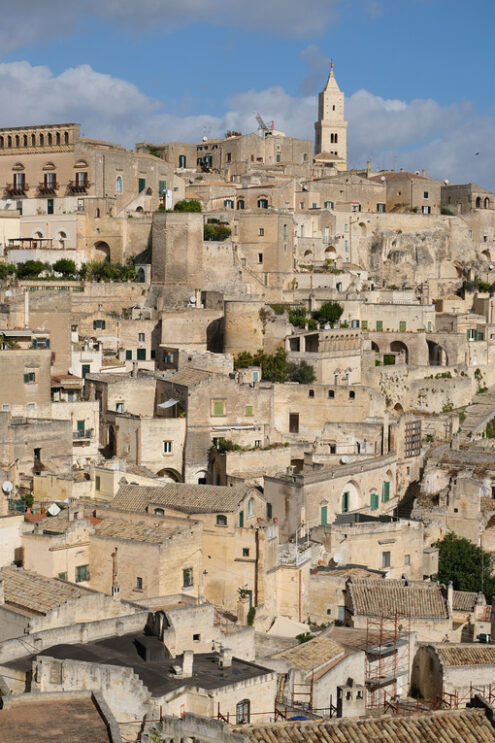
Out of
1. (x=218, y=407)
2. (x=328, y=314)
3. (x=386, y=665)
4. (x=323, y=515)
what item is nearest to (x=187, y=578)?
(x=386, y=665)

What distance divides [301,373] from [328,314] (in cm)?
559

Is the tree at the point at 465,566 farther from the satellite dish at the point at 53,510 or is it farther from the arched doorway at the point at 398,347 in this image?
the arched doorway at the point at 398,347

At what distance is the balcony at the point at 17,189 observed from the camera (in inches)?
2119

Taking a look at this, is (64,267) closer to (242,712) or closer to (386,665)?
(386,665)

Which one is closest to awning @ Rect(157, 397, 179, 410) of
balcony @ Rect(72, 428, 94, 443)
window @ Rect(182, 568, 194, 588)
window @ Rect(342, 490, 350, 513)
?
balcony @ Rect(72, 428, 94, 443)

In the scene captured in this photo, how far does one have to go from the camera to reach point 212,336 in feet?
147

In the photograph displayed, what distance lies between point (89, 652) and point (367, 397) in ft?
72.2

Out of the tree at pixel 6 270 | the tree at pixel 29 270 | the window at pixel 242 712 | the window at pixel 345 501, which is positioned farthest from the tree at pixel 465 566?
Answer: the tree at pixel 6 270

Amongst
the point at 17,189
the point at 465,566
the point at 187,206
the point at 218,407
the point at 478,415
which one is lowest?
the point at 465,566

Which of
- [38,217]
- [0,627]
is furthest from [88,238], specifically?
[0,627]

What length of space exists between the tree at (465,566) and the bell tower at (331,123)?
4830 cm

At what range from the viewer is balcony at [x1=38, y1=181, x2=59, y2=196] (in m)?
53.0

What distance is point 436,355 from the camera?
167 feet

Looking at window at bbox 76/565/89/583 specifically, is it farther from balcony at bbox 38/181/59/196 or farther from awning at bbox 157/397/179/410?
balcony at bbox 38/181/59/196
